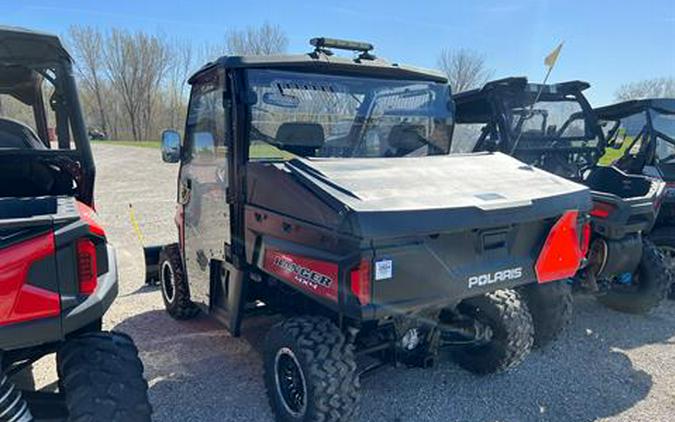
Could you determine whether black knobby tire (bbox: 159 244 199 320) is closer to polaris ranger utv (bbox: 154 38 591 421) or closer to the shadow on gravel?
the shadow on gravel

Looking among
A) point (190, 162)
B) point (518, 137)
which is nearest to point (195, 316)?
point (190, 162)

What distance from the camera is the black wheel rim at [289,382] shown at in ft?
9.38

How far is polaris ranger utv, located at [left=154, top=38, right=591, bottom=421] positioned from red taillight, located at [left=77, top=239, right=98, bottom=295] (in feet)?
3.39

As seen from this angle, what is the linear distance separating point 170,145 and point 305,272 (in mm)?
1984

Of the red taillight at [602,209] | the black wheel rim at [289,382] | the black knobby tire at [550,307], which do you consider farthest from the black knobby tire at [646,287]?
the black wheel rim at [289,382]

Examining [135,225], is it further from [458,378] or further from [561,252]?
[561,252]

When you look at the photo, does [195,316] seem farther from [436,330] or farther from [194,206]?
[436,330]

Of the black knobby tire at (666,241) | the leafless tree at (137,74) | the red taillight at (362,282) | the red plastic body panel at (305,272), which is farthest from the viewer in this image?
the leafless tree at (137,74)

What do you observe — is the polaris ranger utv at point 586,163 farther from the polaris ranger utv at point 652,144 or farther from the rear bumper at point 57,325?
Answer: the rear bumper at point 57,325

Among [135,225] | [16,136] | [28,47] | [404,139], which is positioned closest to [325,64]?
[404,139]

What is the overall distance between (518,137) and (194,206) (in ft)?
12.2

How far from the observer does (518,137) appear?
554 cm

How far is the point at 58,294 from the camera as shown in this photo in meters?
1.86

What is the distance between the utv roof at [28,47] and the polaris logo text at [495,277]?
277 centimetres
